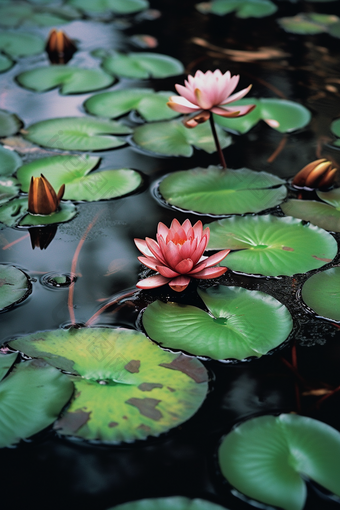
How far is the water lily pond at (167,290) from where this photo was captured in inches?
40.8

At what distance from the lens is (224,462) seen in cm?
103

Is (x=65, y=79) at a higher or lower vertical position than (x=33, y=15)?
lower

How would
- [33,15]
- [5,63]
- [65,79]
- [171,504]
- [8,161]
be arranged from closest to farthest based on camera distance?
[171,504] < [8,161] < [65,79] < [5,63] < [33,15]

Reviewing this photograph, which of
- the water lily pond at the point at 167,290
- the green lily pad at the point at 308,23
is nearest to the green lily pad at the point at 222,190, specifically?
the water lily pond at the point at 167,290

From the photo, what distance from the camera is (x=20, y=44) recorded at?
9.97 feet

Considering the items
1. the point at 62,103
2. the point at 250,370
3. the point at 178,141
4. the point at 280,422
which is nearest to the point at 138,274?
the point at 250,370

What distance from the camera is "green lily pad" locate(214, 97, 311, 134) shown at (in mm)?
2348

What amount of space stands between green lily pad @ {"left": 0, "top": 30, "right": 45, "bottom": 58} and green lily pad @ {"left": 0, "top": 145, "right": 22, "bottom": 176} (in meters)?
1.17

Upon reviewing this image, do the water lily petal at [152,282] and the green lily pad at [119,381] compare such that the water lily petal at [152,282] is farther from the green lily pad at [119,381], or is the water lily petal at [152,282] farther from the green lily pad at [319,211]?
the green lily pad at [319,211]

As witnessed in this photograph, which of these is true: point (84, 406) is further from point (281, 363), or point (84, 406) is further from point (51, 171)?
point (51, 171)

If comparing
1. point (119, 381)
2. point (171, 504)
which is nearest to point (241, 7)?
point (119, 381)

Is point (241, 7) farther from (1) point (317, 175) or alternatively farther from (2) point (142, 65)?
(1) point (317, 175)

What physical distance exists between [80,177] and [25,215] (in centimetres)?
30

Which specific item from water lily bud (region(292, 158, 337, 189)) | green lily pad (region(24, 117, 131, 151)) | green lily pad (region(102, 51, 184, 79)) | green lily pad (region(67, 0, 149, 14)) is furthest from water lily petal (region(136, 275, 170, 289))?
green lily pad (region(67, 0, 149, 14))
